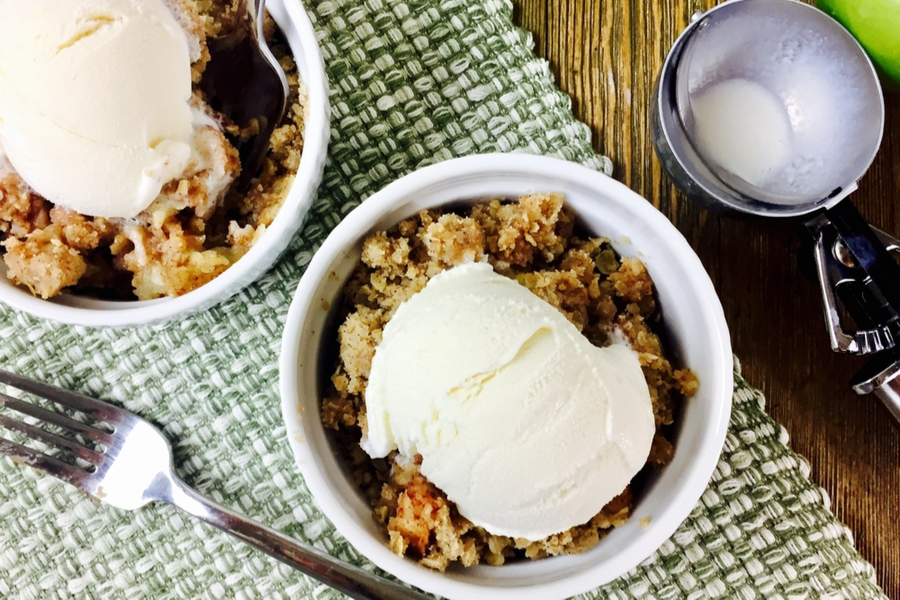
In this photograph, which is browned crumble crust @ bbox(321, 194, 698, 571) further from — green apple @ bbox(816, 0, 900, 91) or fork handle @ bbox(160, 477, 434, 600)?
green apple @ bbox(816, 0, 900, 91)

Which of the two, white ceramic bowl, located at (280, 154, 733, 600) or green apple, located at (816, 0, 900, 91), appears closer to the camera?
white ceramic bowl, located at (280, 154, 733, 600)

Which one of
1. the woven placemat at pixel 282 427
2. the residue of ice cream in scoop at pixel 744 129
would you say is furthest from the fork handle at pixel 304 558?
the residue of ice cream in scoop at pixel 744 129

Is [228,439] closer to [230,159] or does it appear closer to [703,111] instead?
[230,159]

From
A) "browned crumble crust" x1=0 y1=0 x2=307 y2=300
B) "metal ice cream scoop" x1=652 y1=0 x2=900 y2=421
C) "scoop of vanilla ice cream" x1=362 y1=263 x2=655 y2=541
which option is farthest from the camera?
"metal ice cream scoop" x1=652 y1=0 x2=900 y2=421

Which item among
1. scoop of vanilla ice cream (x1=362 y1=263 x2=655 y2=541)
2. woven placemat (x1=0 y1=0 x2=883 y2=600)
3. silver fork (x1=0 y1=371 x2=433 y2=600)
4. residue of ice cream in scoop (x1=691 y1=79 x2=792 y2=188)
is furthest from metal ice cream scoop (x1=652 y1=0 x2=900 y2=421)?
silver fork (x1=0 y1=371 x2=433 y2=600)

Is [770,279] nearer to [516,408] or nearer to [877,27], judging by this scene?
[877,27]

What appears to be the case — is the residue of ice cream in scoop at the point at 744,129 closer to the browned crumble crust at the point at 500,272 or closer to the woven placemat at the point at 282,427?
the woven placemat at the point at 282,427
